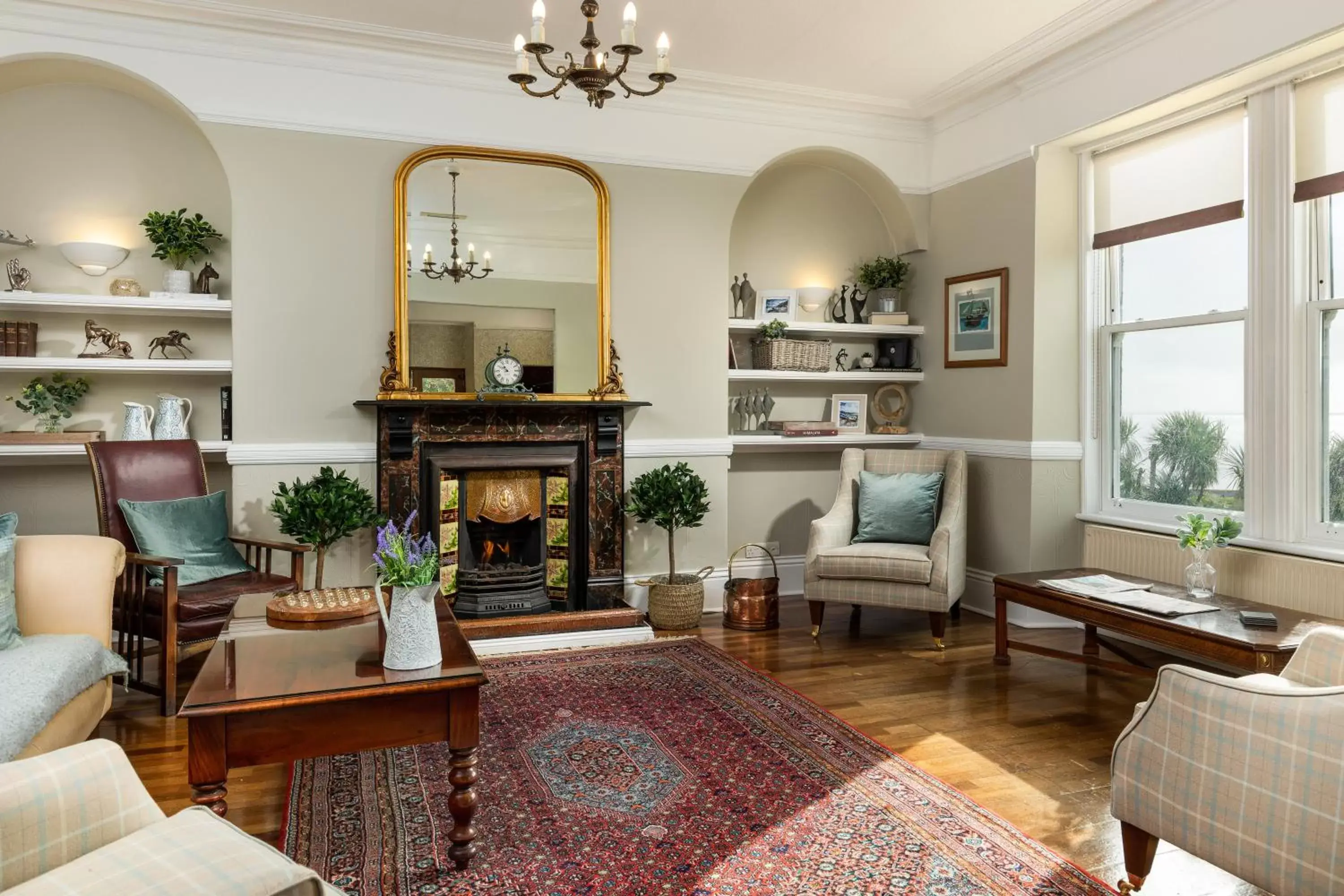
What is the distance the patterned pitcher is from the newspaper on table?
2624 mm

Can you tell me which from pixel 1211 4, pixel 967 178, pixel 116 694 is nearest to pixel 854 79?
pixel 967 178

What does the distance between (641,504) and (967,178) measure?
2.82 meters

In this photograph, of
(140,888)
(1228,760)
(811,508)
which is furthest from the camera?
(811,508)

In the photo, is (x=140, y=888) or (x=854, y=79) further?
(x=854, y=79)

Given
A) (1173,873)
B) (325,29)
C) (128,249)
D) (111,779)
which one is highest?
(325,29)

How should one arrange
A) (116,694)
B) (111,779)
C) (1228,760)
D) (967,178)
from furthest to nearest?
(967,178)
(116,694)
(1228,760)
(111,779)

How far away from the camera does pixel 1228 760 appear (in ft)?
6.03

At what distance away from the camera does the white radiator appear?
352 centimetres

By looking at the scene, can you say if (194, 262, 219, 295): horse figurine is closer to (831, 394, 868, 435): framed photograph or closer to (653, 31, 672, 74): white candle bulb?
(653, 31, 672, 74): white candle bulb

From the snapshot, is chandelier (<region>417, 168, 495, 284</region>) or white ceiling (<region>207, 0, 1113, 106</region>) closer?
white ceiling (<region>207, 0, 1113, 106</region>)

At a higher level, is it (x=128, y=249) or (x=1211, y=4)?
(x=1211, y=4)

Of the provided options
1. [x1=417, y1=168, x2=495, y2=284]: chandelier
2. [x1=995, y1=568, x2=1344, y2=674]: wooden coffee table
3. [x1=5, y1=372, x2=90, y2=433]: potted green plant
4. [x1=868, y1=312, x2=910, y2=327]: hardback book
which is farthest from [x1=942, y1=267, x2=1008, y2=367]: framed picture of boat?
[x1=5, y1=372, x2=90, y2=433]: potted green plant

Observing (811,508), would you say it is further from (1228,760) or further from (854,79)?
(1228,760)

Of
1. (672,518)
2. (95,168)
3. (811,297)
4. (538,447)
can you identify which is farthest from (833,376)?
(95,168)
